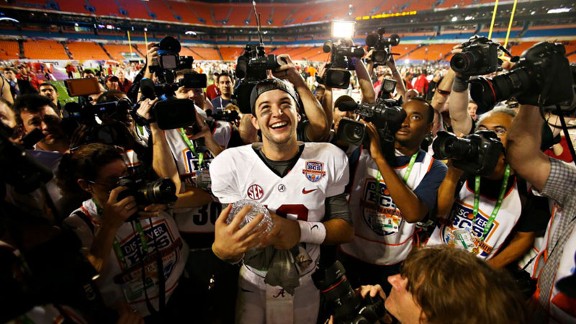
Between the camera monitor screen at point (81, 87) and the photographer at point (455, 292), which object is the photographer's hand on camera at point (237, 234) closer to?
the photographer at point (455, 292)

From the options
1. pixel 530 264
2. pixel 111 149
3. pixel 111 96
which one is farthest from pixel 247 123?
pixel 530 264

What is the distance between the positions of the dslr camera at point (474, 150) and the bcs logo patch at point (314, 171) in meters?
0.67

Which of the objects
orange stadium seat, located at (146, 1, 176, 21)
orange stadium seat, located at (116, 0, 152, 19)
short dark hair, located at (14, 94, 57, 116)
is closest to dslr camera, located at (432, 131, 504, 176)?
short dark hair, located at (14, 94, 57, 116)

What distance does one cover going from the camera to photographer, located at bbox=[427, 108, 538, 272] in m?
1.81

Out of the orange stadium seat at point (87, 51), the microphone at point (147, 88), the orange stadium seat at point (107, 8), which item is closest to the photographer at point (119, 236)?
the microphone at point (147, 88)

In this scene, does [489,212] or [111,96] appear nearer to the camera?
[489,212]

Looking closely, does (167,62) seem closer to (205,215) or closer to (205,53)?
(205,215)

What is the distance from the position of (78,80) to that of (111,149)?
86 centimetres

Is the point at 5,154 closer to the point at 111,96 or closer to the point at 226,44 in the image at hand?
the point at 111,96

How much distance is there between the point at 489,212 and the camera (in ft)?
6.07

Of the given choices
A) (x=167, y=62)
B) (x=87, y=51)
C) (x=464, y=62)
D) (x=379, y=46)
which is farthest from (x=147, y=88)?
(x=87, y=51)

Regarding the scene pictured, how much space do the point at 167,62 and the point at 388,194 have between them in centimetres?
190

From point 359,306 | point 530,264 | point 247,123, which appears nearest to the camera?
point 359,306

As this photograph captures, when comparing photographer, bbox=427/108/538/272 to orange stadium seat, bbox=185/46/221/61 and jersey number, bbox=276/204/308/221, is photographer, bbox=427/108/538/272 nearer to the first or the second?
jersey number, bbox=276/204/308/221
